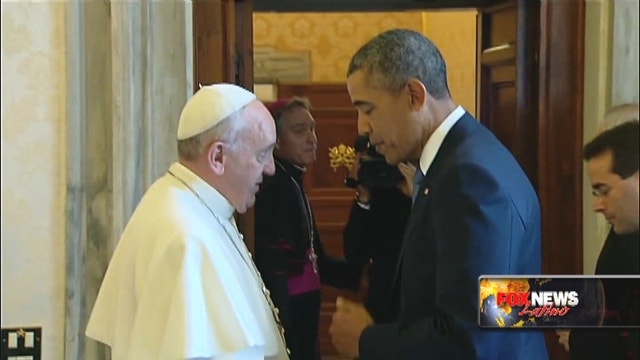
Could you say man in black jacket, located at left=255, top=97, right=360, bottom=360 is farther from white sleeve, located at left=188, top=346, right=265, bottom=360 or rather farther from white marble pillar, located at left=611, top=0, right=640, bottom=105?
white marble pillar, located at left=611, top=0, right=640, bottom=105

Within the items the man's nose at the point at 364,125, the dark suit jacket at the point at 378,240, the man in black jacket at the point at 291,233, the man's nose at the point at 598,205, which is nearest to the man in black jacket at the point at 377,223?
the dark suit jacket at the point at 378,240

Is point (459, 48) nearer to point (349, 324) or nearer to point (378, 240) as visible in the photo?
point (378, 240)

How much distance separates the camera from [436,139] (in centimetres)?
156

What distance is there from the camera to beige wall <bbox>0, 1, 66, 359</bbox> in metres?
Result: 1.81

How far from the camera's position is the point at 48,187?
1840 mm

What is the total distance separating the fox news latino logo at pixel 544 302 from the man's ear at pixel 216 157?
571 mm

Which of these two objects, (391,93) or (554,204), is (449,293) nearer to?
(391,93)

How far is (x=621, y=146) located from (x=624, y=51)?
233mm

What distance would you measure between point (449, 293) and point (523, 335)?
0.95 ft

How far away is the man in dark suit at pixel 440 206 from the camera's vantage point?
1.46 meters

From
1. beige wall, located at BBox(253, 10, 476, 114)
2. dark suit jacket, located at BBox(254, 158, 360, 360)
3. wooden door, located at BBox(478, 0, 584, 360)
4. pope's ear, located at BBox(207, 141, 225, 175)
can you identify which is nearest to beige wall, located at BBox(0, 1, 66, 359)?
pope's ear, located at BBox(207, 141, 225, 175)

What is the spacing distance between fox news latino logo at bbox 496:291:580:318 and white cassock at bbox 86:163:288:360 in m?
0.47

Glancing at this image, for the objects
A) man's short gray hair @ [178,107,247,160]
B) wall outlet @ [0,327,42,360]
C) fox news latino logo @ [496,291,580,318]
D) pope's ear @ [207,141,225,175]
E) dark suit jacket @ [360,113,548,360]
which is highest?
man's short gray hair @ [178,107,247,160]

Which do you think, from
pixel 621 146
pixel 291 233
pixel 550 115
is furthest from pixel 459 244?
pixel 291 233
